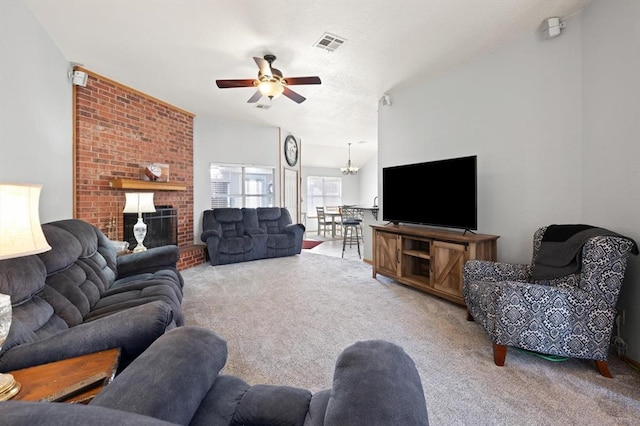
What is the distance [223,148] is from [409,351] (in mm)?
5135

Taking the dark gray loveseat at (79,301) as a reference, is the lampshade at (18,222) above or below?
above

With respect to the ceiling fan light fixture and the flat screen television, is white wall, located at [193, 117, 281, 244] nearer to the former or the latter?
the ceiling fan light fixture

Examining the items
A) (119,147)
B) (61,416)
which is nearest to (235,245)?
(119,147)

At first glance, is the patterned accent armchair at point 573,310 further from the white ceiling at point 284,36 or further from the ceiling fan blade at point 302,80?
the ceiling fan blade at point 302,80

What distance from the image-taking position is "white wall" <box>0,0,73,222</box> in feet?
7.15

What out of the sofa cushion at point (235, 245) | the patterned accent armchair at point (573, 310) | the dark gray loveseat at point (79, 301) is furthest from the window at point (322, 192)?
the patterned accent armchair at point (573, 310)

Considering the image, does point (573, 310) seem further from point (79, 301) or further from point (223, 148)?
point (223, 148)

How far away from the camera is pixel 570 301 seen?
6.23 ft

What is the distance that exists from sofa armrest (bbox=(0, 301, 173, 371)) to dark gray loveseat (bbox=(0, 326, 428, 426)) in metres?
0.40

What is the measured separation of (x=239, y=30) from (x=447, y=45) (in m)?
2.04

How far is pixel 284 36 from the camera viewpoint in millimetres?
2879

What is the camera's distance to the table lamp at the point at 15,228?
1002mm

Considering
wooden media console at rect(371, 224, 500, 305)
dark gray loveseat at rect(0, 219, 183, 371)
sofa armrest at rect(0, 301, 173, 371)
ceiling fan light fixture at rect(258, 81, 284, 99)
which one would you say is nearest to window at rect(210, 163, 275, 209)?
ceiling fan light fixture at rect(258, 81, 284, 99)

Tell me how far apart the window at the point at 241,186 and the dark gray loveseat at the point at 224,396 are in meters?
5.47
